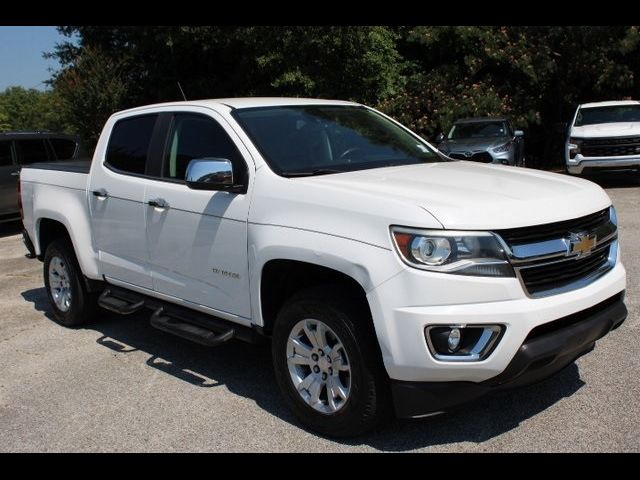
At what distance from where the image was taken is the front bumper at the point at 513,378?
3223 millimetres

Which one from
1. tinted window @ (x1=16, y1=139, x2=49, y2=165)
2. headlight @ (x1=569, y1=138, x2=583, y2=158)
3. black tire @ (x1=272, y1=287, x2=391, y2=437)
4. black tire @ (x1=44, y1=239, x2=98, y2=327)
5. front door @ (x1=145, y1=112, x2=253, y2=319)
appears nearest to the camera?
black tire @ (x1=272, y1=287, x2=391, y2=437)

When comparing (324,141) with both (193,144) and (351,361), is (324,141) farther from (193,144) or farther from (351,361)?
(351,361)

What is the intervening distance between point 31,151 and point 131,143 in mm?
7991

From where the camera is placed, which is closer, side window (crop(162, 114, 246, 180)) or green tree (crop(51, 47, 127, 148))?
side window (crop(162, 114, 246, 180))

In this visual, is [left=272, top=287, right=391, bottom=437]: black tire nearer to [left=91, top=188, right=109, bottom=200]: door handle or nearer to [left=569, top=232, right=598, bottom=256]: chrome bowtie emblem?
[left=569, top=232, right=598, bottom=256]: chrome bowtie emblem

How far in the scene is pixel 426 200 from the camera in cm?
334

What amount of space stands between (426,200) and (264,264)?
104 cm

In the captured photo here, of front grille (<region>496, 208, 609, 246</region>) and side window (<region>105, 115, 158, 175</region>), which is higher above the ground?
side window (<region>105, 115, 158, 175</region>)

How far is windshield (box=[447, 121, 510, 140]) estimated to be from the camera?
1415 centimetres

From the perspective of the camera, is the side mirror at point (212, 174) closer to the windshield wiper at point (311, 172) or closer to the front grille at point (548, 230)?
the windshield wiper at point (311, 172)

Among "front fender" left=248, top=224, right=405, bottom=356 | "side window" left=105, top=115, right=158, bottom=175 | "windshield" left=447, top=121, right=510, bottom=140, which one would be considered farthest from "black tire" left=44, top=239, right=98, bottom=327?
"windshield" left=447, top=121, right=510, bottom=140

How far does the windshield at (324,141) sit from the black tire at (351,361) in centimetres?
83

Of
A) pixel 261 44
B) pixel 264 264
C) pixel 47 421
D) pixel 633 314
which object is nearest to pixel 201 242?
pixel 264 264

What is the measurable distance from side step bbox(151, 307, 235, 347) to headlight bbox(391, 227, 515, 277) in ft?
4.89
